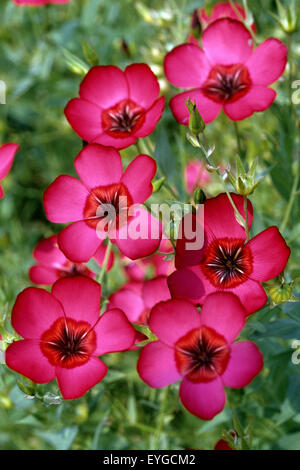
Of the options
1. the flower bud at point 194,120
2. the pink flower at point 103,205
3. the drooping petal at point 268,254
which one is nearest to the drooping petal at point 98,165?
the pink flower at point 103,205

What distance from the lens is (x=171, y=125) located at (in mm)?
1847

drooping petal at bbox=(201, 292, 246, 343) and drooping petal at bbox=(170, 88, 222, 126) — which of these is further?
drooping petal at bbox=(170, 88, 222, 126)

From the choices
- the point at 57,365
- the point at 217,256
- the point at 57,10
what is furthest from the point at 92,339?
the point at 57,10

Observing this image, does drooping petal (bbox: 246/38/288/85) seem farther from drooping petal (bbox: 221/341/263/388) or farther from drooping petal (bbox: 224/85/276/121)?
drooping petal (bbox: 221/341/263/388)

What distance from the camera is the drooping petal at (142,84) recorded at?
884 mm

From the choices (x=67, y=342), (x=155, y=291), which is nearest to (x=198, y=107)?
(x=155, y=291)

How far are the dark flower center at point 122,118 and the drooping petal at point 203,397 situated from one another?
38 cm

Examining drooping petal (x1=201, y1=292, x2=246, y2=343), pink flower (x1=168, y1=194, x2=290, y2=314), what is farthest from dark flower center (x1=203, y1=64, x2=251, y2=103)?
drooping petal (x1=201, y1=292, x2=246, y2=343)

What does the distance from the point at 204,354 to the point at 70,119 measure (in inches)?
15.4

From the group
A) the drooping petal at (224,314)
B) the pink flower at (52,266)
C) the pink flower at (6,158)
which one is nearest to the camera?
the drooping petal at (224,314)

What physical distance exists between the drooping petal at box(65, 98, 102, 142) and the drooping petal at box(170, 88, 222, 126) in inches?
4.8

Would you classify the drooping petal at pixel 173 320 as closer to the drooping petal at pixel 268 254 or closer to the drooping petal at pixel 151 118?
the drooping petal at pixel 268 254

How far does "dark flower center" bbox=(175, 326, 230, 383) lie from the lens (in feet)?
2.41
